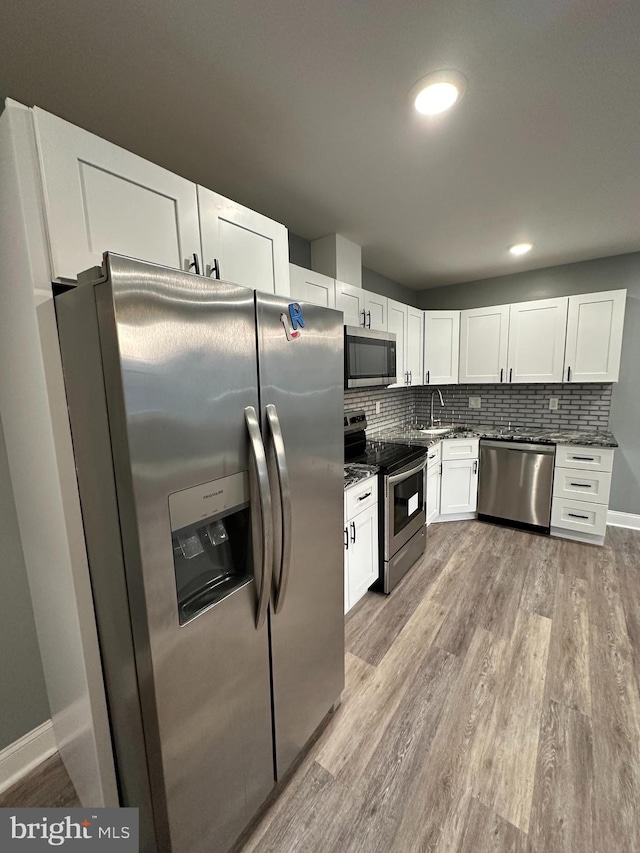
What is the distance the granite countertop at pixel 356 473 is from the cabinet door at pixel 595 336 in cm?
250

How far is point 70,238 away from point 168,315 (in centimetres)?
42

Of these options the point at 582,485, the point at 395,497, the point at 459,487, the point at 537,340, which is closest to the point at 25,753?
the point at 395,497

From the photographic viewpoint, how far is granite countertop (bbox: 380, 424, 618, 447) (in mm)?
3328

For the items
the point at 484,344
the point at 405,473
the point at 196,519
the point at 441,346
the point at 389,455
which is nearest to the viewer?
the point at 196,519

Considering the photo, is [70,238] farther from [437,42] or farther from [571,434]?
[571,434]

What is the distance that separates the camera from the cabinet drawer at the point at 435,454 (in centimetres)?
347

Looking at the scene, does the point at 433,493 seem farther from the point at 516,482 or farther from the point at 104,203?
the point at 104,203

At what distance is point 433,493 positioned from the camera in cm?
368

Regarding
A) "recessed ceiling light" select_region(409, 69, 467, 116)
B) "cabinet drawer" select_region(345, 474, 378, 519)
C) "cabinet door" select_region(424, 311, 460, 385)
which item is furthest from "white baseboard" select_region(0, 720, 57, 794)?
"cabinet door" select_region(424, 311, 460, 385)

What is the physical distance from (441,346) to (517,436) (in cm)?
128

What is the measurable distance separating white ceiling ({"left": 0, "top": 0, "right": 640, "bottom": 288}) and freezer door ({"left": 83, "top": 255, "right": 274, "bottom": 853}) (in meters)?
0.85

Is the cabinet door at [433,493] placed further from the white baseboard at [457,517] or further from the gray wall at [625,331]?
the gray wall at [625,331]

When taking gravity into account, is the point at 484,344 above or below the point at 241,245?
below

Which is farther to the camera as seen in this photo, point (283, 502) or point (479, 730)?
point (479, 730)
